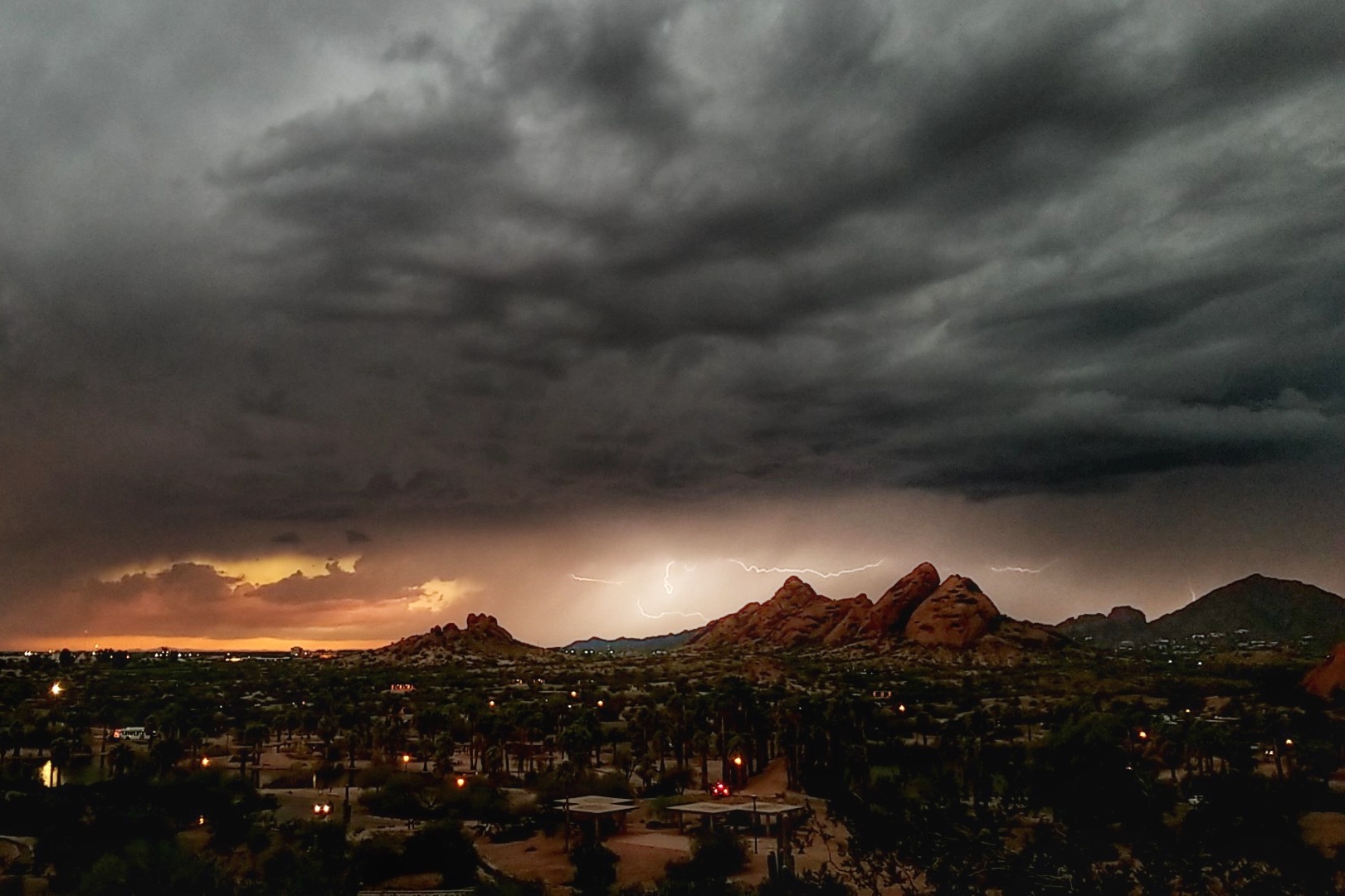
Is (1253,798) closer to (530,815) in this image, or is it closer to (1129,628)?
(530,815)

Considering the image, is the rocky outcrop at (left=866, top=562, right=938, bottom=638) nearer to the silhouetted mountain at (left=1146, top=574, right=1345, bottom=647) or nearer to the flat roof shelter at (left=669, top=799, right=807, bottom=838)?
the silhouetted mountain at (left=1146, top=574, right=1345, bottom=647)

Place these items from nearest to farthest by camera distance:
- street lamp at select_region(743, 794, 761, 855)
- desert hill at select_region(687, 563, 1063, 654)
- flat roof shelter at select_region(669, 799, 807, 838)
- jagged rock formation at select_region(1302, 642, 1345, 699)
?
1. street lamp at select_region(743, 794, 761, 855)
2. flat roof shelter at select_region(669, 799, 807, 838)
3. jagged rock formation at select_region(1302, 642, 1345, 699)
4. desert hill at select_region(687, 563, 1063, 654)

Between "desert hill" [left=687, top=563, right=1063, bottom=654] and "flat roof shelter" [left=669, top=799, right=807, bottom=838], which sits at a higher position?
"desert hill" [left=687, top=563, right=1063, bottom=654]

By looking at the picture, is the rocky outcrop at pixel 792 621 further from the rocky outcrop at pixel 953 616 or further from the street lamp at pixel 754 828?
the street lamp at pixel 754 828

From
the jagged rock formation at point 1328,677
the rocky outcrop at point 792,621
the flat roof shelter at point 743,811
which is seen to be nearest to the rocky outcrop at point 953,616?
the rocky outcrop at point 792,621

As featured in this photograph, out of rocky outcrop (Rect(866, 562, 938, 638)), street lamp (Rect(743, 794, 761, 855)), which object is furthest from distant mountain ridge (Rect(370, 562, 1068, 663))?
street lamp (Rect(743, 794, 761, 855))

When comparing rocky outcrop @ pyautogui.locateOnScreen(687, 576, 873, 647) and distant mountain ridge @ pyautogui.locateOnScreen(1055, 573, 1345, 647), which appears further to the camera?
rocky outcrop @ pyautogui.locateOnScreen(687, 576, 873, 647)
